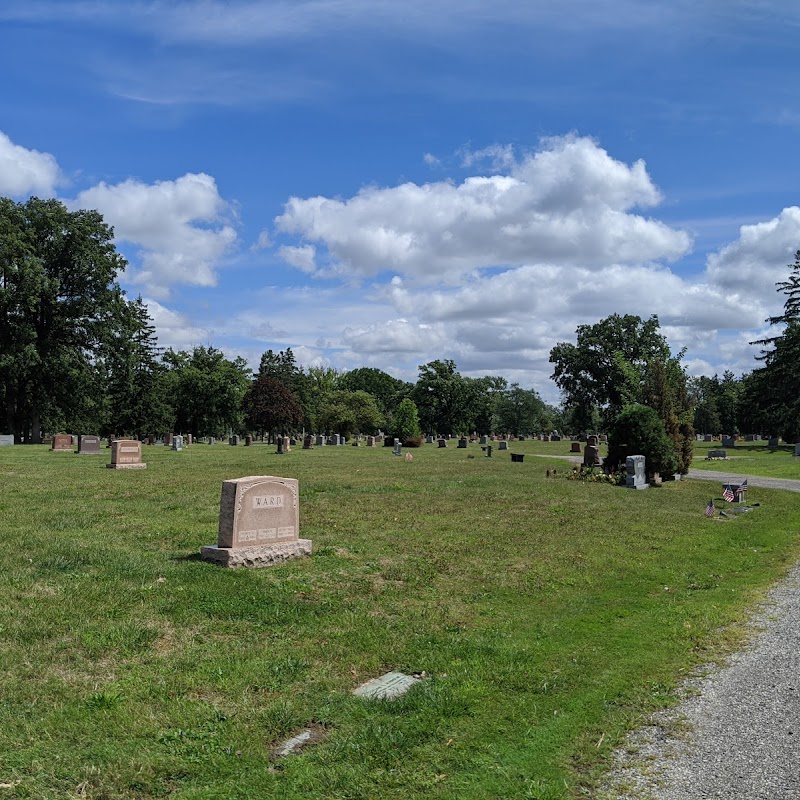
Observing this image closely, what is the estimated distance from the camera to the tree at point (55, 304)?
142 ft

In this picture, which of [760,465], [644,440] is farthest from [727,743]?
[760,465]

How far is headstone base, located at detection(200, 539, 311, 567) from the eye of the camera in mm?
8508

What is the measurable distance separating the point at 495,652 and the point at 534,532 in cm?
657

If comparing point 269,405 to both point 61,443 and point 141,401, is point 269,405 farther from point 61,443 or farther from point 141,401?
point 141,401

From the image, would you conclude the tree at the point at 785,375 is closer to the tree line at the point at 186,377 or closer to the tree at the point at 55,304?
the tree line at the point at 186,377

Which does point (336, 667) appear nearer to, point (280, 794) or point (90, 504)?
point (280, 794)

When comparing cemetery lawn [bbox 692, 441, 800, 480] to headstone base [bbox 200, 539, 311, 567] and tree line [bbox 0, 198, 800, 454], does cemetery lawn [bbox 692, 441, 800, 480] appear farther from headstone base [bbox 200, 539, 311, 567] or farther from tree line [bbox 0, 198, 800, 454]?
headstone base [bbox 200, 539, 311, 567]

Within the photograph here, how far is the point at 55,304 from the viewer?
45.8 meters

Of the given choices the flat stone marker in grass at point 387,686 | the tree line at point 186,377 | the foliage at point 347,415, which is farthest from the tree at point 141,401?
the flat stone marker in grass at point 387,686

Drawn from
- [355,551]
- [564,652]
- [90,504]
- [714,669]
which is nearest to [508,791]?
[564,652]

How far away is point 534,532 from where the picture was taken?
1247cm

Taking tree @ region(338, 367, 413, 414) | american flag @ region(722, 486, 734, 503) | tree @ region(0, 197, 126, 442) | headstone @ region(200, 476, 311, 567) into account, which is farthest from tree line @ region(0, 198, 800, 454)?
tree @ region(338, 367, 413, 414)

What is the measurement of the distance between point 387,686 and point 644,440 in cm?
1960

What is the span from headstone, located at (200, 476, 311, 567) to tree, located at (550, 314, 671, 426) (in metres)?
70.3
